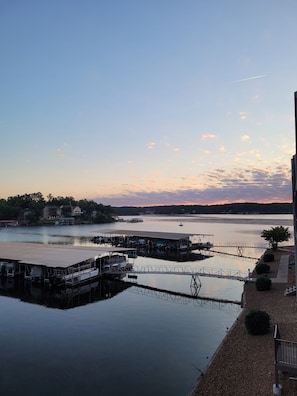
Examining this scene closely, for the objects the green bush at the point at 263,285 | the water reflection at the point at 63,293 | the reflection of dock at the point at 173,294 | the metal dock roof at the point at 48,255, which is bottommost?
the water reflection at the point at 63,293

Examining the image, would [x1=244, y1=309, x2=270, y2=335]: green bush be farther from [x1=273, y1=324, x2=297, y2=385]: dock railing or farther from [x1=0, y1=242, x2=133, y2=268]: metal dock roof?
[x1=0, y1=242, x2=133, y2=268]: metal dock roof

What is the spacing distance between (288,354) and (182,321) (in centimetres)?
1233

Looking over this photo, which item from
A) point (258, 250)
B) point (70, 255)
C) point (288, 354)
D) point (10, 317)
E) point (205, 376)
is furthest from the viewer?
point (258, 250)

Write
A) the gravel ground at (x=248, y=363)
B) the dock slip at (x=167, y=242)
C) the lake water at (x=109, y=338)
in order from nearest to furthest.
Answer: the gravel ground at (x=248, y=363), the lake water at (x=109, y=338), the dock slip at (x=167, y=242)

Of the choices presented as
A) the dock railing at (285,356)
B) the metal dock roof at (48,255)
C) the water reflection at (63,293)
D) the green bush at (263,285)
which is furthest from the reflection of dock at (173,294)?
the dock railing at (285,356)

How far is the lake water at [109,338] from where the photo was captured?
1523cm

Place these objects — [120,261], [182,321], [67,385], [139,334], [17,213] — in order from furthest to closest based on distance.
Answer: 1. [17,213]
2. [120,261]
3. [182,321]
4. [139,334]
5. [67,385]

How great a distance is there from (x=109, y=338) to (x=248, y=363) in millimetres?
9336

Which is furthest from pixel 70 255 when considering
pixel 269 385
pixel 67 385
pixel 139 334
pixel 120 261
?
pixel 269 385

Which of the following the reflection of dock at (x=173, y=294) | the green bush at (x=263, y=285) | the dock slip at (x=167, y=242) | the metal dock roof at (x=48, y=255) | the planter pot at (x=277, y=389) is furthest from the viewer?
the dock slip at (x=167, y=242)

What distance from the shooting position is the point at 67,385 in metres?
15.0

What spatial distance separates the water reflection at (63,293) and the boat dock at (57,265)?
1.18m

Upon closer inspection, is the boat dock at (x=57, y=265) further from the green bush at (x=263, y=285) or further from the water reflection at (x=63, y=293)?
the green bush at (x=263, y=285)

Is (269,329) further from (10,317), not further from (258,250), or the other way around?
(258,250)
